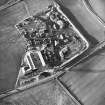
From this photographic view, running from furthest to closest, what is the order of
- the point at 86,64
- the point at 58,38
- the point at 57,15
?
the point at 57,15
the point at 58,38
the point at 86,64

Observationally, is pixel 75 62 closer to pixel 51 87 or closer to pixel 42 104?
pixel 51 87

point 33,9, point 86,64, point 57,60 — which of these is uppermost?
point 33,9

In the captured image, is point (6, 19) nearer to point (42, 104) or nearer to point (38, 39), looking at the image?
point (38, 39)

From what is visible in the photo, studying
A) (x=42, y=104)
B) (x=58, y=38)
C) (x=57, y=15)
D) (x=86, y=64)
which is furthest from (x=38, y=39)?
(x=42, y=104)

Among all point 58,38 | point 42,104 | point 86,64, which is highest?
point 58,38

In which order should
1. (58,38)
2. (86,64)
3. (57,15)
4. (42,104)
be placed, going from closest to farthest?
1. (42,104)
2. (86,64)
3. (58,38)
4. (57,15)

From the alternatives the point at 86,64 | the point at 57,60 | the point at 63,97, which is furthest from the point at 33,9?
the point at 63,97

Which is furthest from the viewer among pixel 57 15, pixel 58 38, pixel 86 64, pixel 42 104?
pixel 57 15

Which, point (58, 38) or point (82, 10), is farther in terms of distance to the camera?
point (82, 10)

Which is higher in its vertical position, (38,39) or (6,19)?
(6,19)
